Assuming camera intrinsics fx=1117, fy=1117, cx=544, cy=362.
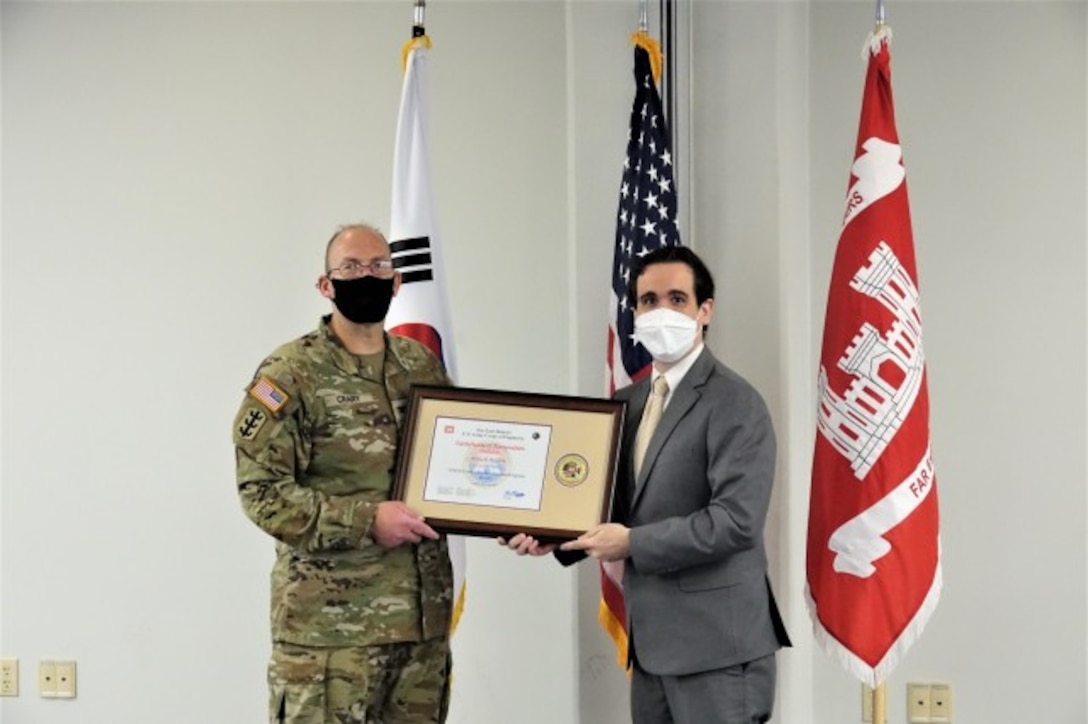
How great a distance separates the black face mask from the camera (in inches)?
89.8

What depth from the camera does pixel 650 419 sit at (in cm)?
231

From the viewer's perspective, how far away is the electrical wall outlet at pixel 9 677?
3.52 meters

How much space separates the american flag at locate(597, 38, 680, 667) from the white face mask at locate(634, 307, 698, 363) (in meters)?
0.48

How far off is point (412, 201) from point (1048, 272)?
1792 millimetres

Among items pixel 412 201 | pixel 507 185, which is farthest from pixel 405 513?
pixel 507 185

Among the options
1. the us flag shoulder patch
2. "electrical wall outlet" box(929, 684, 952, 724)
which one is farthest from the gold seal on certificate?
"electrical wall outlet" box(929, 684, 952, 724)

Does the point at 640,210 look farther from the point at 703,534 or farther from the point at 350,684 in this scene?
the point at 350,684

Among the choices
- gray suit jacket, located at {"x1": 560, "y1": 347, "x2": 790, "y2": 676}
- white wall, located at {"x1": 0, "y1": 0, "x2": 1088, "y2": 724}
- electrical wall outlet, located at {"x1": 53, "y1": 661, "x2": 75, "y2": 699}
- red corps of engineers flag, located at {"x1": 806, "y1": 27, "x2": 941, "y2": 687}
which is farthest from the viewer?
electrical wall outlet, located at {"x1": 53, "y1": 661, "x2": 75, "y2": 699}

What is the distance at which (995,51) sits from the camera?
3182mm

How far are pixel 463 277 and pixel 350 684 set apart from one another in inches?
59.1

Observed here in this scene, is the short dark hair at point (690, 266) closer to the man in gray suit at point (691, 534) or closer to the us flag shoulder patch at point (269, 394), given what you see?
the man in gray suit at point (691, 534)

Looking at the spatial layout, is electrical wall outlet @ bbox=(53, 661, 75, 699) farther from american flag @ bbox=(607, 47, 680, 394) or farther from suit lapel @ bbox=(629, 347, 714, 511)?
suit lapel @ bbox=(629, 347, 714, 511)

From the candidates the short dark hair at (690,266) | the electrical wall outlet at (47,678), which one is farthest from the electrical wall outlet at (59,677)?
the short dark hair at (690,266)

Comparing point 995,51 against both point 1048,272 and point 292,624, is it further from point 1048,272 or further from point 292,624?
point 292,624
